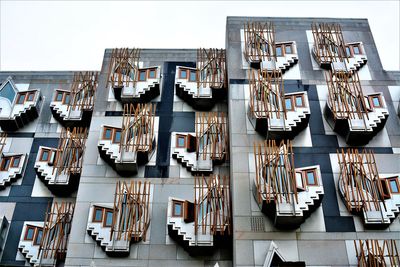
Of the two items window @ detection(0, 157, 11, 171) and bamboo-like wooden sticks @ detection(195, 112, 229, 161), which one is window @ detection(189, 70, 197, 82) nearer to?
bamboo-like wooden sticks @ detection(195, 112, 229, 161)

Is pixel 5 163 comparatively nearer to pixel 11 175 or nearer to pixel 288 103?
pixel 11 175

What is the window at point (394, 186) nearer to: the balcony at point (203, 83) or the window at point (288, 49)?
the window at point (288, 49)

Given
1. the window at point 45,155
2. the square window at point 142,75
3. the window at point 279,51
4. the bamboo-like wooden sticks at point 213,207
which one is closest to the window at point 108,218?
the bamboo-like wooden sticks at point 213,207

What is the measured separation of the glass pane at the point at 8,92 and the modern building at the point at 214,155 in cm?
23

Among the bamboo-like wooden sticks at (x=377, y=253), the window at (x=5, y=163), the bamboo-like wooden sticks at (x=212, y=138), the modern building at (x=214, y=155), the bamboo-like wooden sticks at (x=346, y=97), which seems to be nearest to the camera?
the bamboo-like wooden sticks at (x=377, y=253)

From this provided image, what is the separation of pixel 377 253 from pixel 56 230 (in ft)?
57.6

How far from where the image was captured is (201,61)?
117 feet

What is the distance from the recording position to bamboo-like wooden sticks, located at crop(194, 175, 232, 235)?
26.6 metres

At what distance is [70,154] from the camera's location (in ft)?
104

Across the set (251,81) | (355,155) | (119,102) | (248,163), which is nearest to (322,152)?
(355,155)

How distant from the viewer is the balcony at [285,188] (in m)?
25.2

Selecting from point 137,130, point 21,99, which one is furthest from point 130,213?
point 21,99

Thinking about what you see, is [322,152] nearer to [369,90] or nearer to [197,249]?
[369,90]

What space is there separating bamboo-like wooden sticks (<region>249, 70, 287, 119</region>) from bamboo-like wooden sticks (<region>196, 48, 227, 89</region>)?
9.30ft
